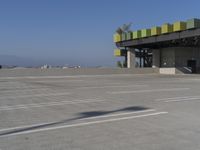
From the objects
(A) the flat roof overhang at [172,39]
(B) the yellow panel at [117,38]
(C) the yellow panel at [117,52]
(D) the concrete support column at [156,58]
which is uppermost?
(B) the yellow panel at [117,38]

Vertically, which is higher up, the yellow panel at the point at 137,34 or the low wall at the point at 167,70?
the yellow panel at the point at 137,34

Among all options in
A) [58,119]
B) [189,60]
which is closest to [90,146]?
[58,119]

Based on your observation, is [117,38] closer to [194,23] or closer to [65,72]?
[65,72]

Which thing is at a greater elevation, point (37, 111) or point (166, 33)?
point (166, 33)

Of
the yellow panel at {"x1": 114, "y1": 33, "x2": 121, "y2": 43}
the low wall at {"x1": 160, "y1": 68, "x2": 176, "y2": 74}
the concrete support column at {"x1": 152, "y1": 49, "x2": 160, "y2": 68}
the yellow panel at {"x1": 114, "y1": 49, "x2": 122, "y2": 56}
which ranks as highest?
the yellow panel at {"x1": 114, "y1": 33, "x2": 121, "y2": 43}

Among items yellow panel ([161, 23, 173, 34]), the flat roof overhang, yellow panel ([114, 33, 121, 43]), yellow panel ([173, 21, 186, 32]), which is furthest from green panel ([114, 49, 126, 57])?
yellow panel ([173, 21, 186, 32])

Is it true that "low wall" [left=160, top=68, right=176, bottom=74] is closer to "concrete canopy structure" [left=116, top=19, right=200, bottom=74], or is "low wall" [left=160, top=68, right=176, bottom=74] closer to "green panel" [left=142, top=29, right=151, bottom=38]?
"concrete canopy structure" [left=116, top=19, right=200, bottom=74]

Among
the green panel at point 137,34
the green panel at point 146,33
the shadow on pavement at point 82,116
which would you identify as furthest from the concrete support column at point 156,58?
the shadow on pavement at point 82,116

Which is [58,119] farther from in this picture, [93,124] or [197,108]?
[197,108]

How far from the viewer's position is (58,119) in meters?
8.96

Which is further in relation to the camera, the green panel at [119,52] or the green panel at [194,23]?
the green panel at [119,52]

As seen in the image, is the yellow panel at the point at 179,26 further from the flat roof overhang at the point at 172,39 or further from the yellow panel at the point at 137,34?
the yellow panel at the point at 137,34

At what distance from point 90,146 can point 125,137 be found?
1.02 meters

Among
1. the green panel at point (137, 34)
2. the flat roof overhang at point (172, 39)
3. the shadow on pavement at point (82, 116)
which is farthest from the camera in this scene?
the green panel at point (137, 34)
